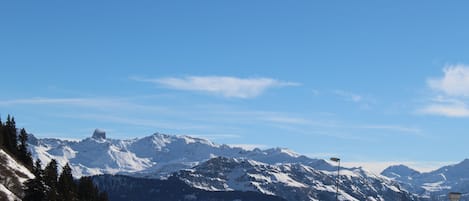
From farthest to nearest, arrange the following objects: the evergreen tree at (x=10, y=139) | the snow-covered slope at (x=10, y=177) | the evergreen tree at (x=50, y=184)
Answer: the evergreen tree at (x=10, y=139) < the snow-covered slope at (x=10, y=177) < the evergreen tree at (x=50, y=184)

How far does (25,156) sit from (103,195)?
22062mm

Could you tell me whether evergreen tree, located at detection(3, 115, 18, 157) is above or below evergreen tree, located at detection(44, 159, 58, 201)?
above

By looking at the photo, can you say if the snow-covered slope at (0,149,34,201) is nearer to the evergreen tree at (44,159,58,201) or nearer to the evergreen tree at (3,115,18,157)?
the evergreen tree at (44,159,58,201)

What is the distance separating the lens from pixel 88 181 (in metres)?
167

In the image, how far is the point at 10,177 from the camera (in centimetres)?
12644

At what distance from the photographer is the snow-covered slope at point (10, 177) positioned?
11319 centimetres

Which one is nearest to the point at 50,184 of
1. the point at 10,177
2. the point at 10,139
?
the point at 10,177

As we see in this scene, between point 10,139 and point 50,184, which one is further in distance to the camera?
Result: point 10,139

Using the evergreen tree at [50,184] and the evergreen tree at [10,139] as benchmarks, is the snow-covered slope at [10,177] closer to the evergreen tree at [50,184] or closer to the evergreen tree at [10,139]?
the evergreen tree at [50,184]

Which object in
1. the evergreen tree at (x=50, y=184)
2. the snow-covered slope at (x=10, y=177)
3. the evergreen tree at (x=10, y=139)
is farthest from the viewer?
the evergreen tree at (x=10, y=139)

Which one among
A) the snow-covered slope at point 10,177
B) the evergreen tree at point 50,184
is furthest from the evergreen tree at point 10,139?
the snow-covered slope at point 10,177

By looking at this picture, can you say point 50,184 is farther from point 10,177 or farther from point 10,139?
point 10,139

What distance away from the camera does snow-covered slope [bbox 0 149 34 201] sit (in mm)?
113188

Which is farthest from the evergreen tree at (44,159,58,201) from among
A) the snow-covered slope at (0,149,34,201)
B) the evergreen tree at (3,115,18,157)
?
the evergreen tree at (3,115,18,157)
